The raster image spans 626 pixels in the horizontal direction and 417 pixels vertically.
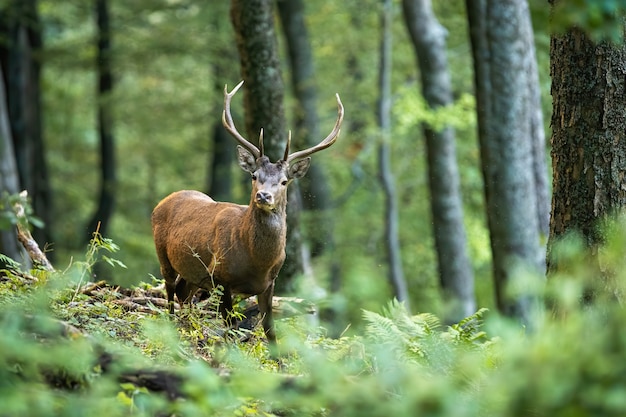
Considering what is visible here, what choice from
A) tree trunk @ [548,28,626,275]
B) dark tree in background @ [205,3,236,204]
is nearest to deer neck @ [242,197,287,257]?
tree trunk @ [548,28,626,275]

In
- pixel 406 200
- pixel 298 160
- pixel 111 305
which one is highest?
pixel 298 160

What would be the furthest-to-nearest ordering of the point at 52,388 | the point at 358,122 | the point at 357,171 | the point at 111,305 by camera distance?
the point at 358,122
the point at 357,171
the point at 111,305
the point at 52,388

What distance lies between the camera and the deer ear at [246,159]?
8547 mm

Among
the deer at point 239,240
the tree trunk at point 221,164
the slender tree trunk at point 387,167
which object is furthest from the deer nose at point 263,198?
the tree trunk at point 221,164

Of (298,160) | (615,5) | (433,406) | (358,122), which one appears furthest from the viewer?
(358,122)

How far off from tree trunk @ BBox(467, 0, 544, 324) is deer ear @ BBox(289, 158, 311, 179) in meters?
4.39

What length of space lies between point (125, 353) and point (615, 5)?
251 centimetres

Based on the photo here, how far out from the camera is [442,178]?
17.2m

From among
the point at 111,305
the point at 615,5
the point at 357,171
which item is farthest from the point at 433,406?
the point at 357,171

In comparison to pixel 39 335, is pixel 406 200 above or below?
below

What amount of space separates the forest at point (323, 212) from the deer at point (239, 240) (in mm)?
32

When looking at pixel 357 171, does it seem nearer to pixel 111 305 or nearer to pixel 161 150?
pixel 161 150

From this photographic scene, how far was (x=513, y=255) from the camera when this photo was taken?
12.2m

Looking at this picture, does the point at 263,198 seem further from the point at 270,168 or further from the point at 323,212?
the point at 323,212
